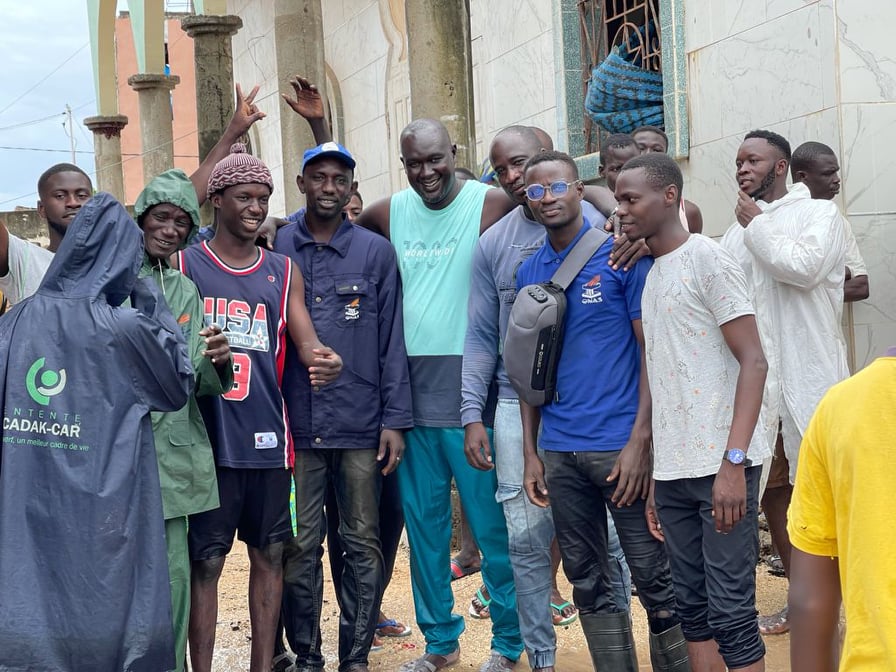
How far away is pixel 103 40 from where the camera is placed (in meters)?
21.9

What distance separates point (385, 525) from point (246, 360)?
126cm

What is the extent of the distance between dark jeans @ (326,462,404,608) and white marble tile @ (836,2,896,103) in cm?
367

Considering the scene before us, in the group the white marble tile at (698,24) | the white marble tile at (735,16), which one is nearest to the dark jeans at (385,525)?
the white marble tile at (735,16)

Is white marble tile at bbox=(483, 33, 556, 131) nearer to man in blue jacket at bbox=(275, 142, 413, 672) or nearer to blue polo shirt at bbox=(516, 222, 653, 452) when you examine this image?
man in blue jacket at bbox=(275, 142, 413, 672)

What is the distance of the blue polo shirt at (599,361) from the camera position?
418 cm

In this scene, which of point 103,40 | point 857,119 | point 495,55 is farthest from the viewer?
point 103,40

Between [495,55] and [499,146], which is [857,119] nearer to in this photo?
[499,146]

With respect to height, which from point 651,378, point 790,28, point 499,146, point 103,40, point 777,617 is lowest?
point 777,617

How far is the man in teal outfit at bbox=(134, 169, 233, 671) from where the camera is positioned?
13.8 feet

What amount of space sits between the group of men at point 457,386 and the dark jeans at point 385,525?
7 centimetres

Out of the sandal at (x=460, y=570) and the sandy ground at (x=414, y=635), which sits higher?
the sandal at (x=460, y=570)

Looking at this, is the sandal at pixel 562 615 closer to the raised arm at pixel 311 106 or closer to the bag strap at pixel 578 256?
the bag strap at pixel 578 256

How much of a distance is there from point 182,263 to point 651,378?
206 centimetres

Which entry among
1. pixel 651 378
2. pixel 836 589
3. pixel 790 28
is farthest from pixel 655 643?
pixel 790 28
